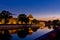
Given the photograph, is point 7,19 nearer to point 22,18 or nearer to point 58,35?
point 22,18

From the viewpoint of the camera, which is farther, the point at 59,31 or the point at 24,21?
the point at 24,21

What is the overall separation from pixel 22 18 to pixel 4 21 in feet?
41.7

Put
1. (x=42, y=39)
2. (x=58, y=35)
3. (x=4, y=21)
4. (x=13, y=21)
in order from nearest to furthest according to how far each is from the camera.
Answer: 1. (x=42, y=39)
2. (x=58, y=35)
3. (x=4, y=21)
4. (x=13, y=21)

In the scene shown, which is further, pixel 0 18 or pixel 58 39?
pixel 0 18

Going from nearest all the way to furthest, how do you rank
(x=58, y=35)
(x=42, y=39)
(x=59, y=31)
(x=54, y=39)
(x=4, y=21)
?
(x=42, y=39), (x=54, y=39), (x=58, y=35), (x=59, y=31), (x=4, y=21)

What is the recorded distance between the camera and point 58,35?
9047mm

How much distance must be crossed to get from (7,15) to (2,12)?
231cm

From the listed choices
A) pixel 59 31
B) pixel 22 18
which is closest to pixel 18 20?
pixel 22 18

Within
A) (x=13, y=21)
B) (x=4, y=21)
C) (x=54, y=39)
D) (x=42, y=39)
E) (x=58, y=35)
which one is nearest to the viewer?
(x=42, y=39)

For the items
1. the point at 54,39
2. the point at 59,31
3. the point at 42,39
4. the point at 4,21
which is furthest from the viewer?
the point at 4,21

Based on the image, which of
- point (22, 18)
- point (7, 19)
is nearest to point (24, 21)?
point (22, 18)

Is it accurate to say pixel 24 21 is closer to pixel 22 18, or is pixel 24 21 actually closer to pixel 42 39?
pixel 22 18

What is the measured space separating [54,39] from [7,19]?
6083cm

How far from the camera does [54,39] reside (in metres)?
8.12
